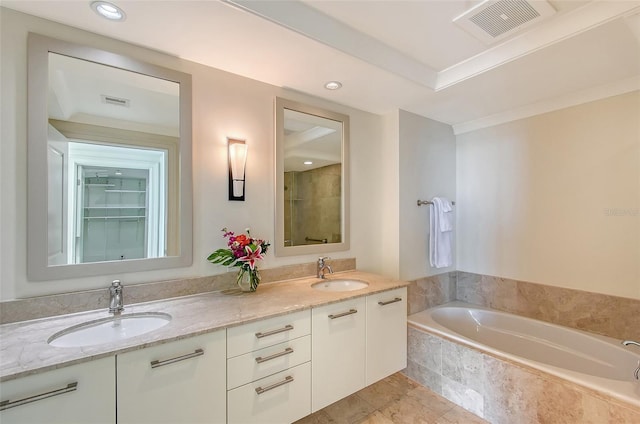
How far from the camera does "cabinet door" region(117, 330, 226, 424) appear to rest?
3.59 feet

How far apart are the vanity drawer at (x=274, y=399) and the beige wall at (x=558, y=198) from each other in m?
2.23

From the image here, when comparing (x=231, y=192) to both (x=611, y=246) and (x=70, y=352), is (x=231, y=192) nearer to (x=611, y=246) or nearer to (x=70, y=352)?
(x=70, y=352)

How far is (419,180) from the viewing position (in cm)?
276

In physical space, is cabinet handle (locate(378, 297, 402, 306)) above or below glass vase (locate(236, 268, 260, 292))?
below

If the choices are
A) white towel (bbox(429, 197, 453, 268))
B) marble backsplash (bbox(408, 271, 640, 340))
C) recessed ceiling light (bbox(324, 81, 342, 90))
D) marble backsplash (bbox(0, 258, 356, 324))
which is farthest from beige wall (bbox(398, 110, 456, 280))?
marble backsplash (bbox(0, 258, 356, 324))

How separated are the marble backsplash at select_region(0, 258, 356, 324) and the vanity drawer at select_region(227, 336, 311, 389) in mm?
566

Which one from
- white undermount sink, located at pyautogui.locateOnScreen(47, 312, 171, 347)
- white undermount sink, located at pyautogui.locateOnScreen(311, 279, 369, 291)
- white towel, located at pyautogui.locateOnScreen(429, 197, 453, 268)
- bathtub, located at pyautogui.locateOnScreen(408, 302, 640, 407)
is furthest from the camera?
white towel, located at pyautogui.locateOnScreen(429, 197, 453, 268)

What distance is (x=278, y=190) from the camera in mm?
2094

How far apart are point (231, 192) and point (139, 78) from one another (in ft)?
2.64

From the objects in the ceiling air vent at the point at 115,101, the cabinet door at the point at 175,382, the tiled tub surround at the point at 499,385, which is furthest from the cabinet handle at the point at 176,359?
the tiled tub surround at the point at 499,385

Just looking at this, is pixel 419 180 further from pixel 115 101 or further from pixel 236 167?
pixel 115 101

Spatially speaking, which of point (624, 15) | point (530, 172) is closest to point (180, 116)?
point (624, 15)

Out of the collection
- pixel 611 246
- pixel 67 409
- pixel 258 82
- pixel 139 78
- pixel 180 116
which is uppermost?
pixel 258 82

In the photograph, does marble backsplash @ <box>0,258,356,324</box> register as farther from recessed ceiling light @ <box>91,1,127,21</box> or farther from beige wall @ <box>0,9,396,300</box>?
recessed ceiling light @ <box>91,1,127,21</box>
